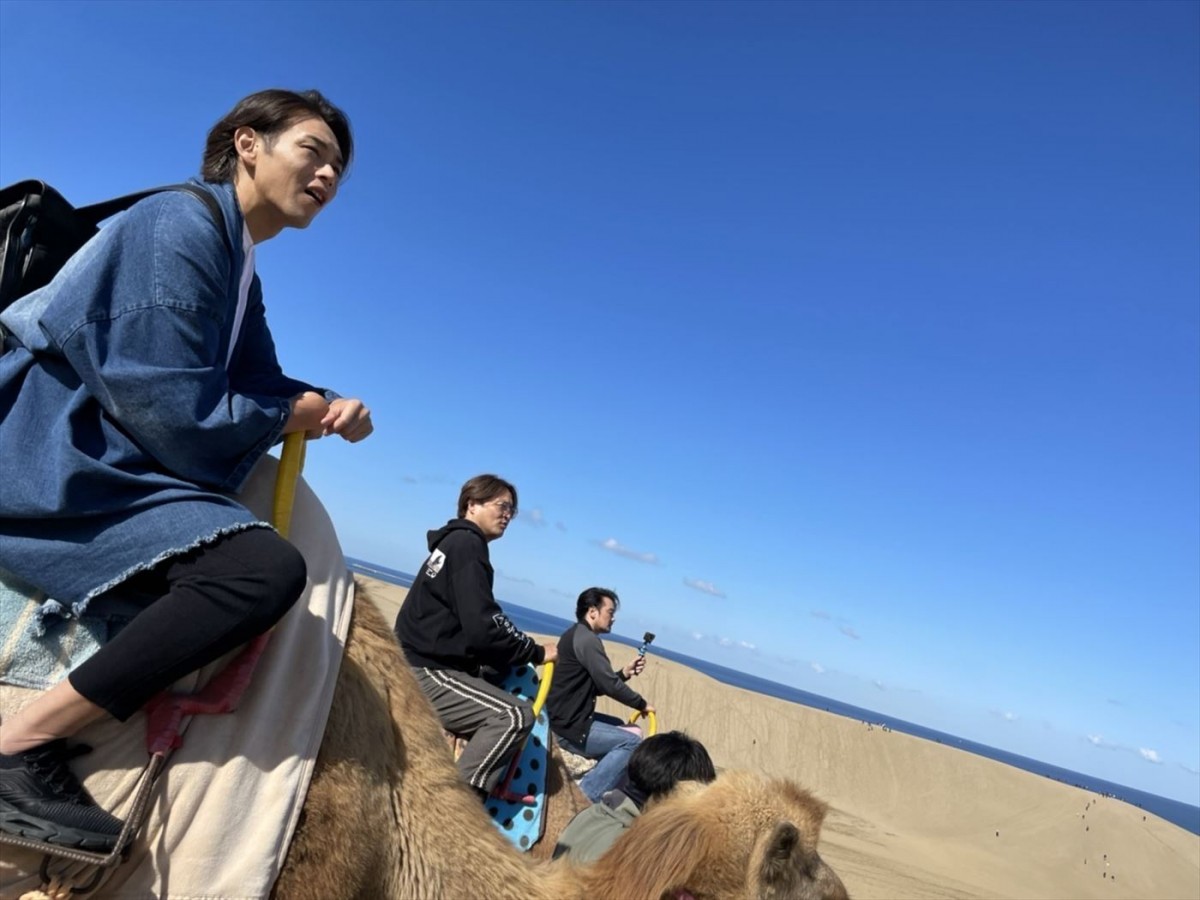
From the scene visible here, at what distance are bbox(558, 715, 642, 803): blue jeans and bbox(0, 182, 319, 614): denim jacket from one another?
3.78 metres

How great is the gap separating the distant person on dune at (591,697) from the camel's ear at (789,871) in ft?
9.88

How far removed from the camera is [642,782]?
4.66m

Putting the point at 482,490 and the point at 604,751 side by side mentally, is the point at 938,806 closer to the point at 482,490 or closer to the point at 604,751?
the point at 604,751

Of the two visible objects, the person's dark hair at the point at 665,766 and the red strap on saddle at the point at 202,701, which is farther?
the person's dark hair at the point at 665,766

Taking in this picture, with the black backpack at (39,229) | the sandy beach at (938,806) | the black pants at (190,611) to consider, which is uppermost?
the black backpack at (39,229)

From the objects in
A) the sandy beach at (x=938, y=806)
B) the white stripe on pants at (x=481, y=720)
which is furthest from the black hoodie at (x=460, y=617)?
the sandy beach at (x=938, y=806)

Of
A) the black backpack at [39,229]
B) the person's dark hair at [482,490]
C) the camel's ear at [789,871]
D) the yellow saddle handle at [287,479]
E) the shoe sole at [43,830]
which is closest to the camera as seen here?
the shoe sole at [43,830]

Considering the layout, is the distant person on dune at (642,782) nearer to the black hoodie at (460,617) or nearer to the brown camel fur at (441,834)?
the black hoodie at (460,617)

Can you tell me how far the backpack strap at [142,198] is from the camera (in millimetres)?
2127

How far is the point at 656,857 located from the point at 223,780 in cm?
126

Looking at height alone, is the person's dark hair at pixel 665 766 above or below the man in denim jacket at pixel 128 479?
below

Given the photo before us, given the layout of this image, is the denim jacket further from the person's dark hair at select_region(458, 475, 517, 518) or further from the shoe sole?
the person's dark hair at select_region(458, 475, 517, 518)

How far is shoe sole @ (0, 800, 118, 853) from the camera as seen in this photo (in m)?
1.66

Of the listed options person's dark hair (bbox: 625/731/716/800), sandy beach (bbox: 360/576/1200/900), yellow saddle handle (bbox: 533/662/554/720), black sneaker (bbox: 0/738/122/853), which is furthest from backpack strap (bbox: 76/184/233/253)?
sandy beach (bbox: 360/576/1200/900)
